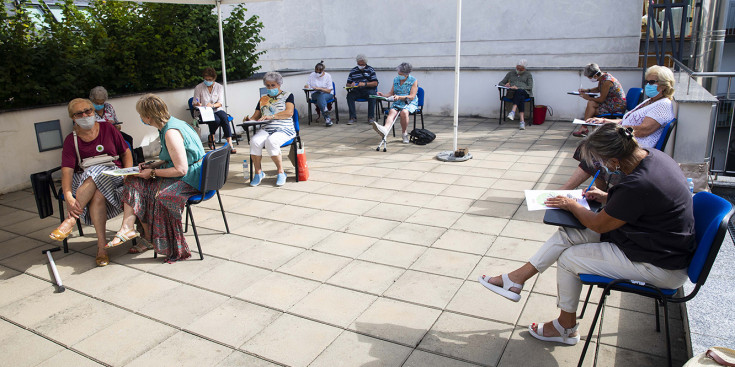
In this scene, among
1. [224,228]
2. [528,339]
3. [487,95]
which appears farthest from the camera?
[487,95]

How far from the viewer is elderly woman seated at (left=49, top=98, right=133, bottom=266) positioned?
406cm

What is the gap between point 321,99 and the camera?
399 inches

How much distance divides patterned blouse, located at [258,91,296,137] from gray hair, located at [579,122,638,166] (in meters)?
4.31

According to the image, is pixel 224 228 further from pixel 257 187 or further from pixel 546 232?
pixel 546 232

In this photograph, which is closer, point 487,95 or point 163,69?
point 163,69

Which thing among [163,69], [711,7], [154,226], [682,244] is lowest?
[154,226]

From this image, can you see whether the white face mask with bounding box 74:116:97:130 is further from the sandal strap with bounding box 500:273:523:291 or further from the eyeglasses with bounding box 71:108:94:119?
the sandal strap with bounding box 500:273:523:291

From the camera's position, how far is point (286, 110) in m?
6.36

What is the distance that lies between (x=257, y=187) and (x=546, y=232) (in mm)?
3259

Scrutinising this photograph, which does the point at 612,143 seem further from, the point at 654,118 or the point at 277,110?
the point at 277,110

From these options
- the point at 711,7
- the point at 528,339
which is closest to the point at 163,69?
the point at 528,339

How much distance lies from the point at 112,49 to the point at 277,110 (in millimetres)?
3049

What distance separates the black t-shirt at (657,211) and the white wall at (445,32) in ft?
26.7

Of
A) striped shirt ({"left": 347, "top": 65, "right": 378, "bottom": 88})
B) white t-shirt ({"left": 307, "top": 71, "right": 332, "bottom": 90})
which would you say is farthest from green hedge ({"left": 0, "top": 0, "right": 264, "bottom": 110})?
striped shirt ({"left": 347, "top": 65, "right": 378, "bottom": 88})
